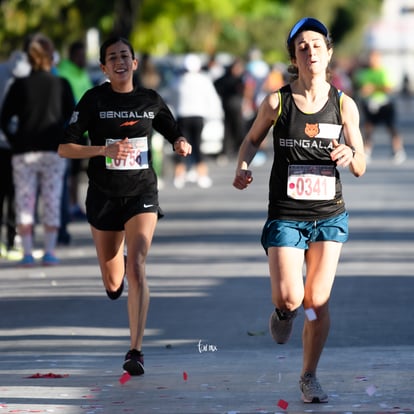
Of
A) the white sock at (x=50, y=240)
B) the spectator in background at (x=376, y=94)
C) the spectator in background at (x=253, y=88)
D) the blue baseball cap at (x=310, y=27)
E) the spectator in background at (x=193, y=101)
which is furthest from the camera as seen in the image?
the spectator in background at (x=253, y=88)

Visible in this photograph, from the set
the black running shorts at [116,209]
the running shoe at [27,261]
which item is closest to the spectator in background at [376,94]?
the running shoe at [27,261]

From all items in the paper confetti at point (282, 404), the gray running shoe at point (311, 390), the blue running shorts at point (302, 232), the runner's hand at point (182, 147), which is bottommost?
the paper confetti at point (282, 404)

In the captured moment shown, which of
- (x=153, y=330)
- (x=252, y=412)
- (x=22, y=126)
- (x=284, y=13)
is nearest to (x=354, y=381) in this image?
(x=252, y=412)

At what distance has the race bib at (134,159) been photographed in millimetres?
8926

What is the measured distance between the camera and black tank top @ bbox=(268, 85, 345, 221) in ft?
24.9

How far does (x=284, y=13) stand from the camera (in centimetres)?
6538

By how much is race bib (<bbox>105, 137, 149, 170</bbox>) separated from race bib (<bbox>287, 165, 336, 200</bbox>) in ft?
5.09

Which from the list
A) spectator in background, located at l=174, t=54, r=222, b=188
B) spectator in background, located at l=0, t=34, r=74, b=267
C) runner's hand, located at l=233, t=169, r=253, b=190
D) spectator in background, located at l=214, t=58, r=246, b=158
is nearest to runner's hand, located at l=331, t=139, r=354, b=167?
runner's hand, located at l=233, t=169, r=253, b=190

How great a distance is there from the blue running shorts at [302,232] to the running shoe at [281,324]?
0.35 m

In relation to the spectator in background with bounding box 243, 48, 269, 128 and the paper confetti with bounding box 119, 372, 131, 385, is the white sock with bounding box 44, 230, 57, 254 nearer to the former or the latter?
the paper confetti with bounding box 119, 372, 131, 385

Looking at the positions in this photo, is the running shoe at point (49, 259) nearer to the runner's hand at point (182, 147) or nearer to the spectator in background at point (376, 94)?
the runner's hand at point (182, 147)

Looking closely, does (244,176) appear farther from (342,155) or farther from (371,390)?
(371,390)

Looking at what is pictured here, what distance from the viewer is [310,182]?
7.59 metres

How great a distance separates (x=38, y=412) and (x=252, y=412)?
106 cm
